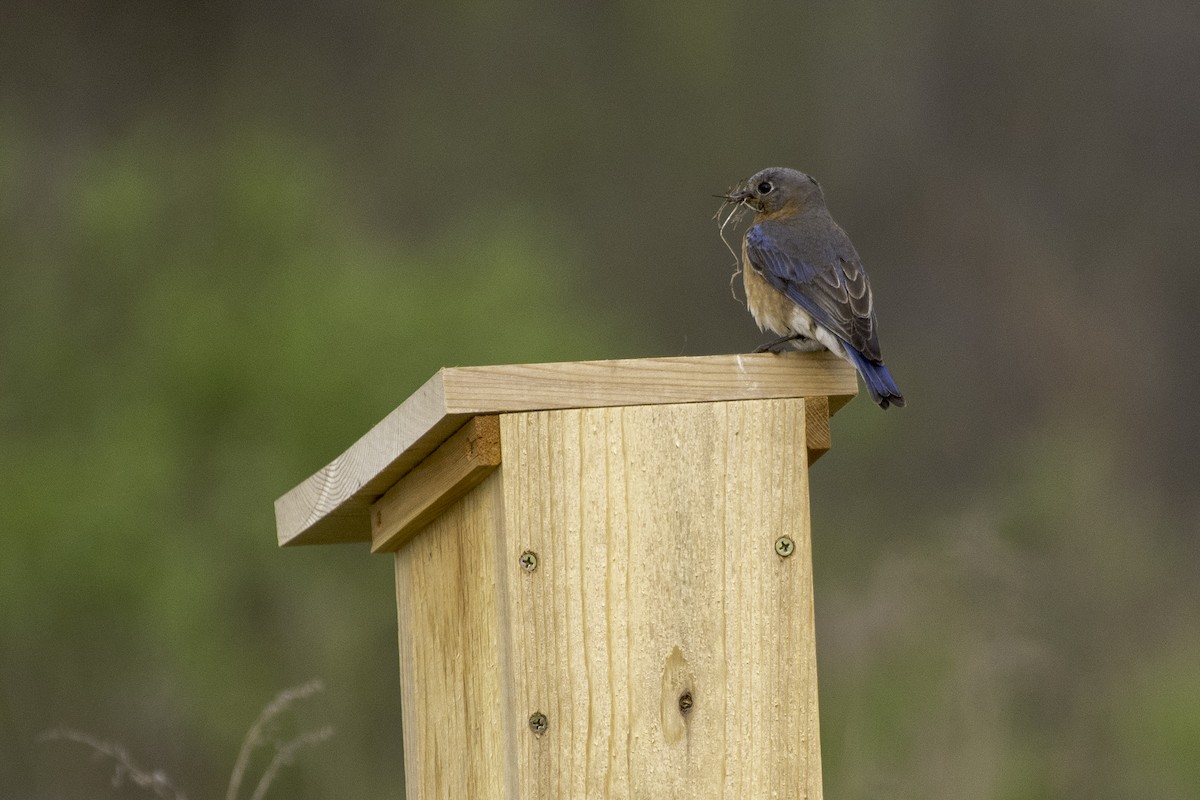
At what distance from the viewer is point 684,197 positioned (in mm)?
15359

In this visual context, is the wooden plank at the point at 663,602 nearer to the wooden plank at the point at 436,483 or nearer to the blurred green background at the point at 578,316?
the wooden plank at the point at 436,483

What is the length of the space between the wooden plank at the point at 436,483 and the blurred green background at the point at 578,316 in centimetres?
197

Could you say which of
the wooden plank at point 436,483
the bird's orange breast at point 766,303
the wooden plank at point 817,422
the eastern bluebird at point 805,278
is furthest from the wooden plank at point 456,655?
the bird's orange breast at point 766,303

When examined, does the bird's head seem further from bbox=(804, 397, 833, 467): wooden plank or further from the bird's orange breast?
bbox=(804, 397, 833, 467): wooden plank

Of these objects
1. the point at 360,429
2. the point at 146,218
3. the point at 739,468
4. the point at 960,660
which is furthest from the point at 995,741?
the point at 146,218

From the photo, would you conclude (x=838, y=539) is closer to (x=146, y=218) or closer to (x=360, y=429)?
(x=360, y=429)

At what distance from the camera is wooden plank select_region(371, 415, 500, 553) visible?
9.76 ft

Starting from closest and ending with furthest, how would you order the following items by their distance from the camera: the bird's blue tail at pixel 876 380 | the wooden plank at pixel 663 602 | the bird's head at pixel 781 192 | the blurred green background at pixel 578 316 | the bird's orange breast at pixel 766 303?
the wooden plank at pixel 663 602 → the bird's blue tail at pixel 876 380 → the bird's orange breast at pixel 766 303 → the bird's head at pixel 781 192 → the blurred green background at pixel 578 316

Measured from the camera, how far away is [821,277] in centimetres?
405

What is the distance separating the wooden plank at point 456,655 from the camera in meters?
3.11

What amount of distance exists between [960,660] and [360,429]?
481 centimetres

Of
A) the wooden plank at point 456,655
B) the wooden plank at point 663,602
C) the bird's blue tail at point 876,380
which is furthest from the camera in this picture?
the bird's blue tail at point 876,380

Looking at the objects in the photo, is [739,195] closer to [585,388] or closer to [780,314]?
[780,314]

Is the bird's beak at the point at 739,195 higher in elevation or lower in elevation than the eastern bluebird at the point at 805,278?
higher
